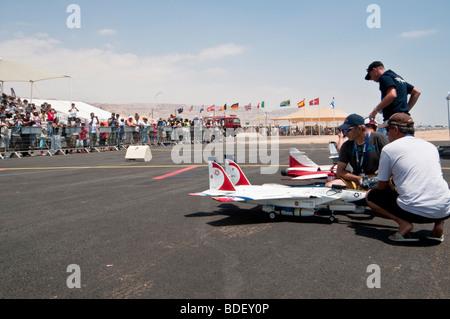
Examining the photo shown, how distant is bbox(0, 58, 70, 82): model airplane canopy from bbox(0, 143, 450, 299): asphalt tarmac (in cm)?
2846

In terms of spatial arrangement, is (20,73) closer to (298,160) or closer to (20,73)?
(20,73)

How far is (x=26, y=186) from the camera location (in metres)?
10.4

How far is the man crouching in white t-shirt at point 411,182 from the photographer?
4414 millimetres

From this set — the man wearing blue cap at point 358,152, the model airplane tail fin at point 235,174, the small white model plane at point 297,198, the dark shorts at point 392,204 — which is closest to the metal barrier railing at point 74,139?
the model airplane tail fin at point 235,174

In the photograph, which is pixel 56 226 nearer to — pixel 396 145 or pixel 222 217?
pixel 222 217

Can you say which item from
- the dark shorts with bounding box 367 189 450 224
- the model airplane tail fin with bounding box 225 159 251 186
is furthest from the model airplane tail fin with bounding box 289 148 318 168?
the dark shorts with bounding box 367 189 450 224

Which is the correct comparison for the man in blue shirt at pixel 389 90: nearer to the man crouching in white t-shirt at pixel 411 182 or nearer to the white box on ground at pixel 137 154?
the man crouching in white t-shirt at pixel 411 182

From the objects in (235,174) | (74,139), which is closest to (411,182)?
(235,174)

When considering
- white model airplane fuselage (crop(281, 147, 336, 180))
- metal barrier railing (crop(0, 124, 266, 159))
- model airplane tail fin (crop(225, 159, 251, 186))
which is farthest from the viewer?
metal barrier railing (crop(0, 124, 266, 159))

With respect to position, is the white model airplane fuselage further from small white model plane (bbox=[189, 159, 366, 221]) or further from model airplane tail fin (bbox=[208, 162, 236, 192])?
model airplane tail fin (bbox=[208, 162, 236, 192])

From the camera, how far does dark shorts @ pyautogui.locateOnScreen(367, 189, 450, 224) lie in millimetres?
4547

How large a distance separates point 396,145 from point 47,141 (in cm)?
2235

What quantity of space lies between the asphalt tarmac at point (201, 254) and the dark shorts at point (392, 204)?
0.39 metres

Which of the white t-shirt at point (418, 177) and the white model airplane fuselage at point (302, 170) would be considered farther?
the white model airplane fuselage at point (302, 170)
